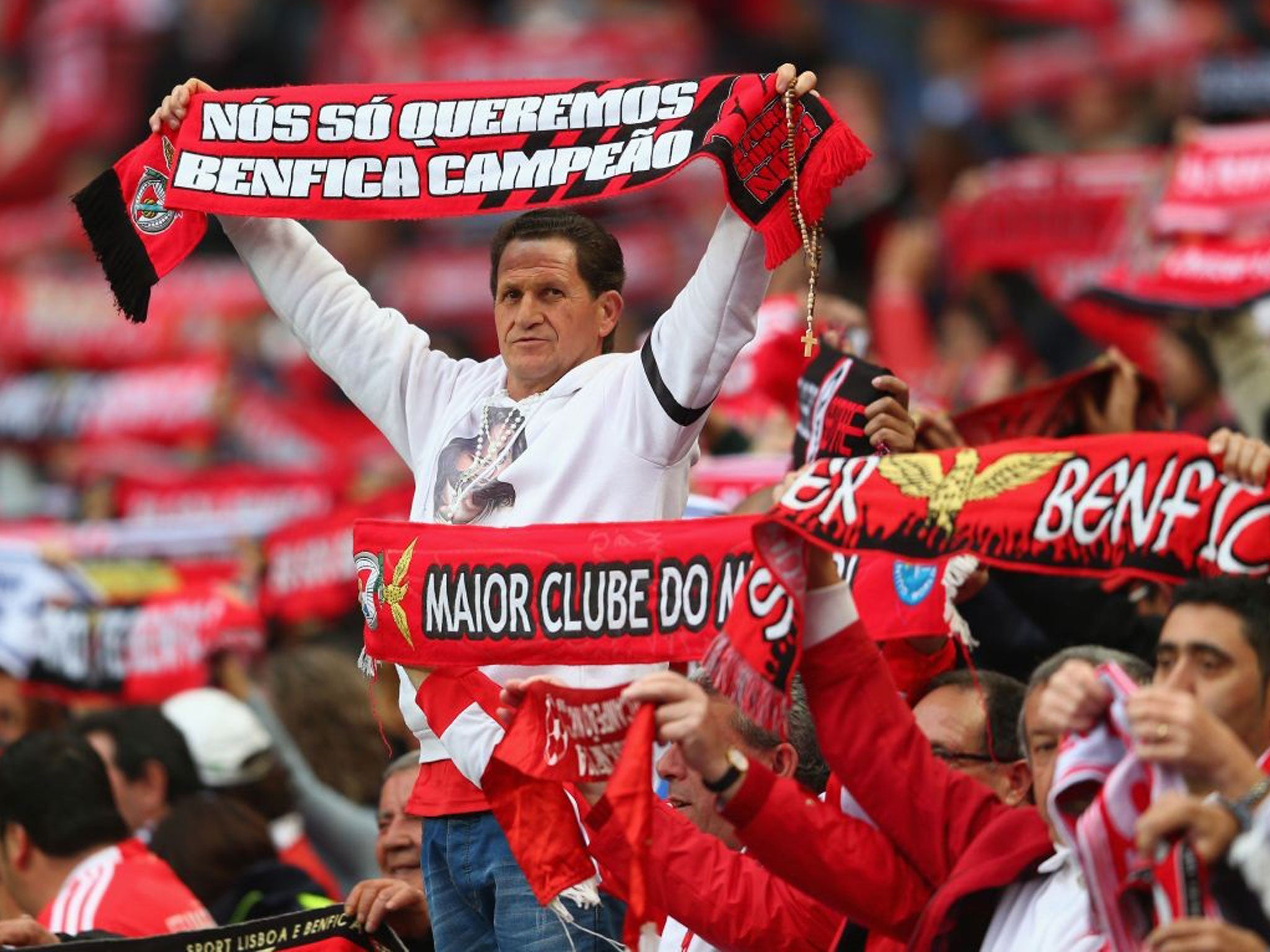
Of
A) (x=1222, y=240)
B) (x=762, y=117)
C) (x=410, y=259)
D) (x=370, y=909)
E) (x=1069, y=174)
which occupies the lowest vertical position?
(x=370, y=909)

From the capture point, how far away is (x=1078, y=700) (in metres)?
3.80

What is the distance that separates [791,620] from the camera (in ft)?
14.3

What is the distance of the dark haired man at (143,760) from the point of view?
686 cm

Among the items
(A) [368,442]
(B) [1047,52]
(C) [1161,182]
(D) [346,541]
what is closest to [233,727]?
(D) [346,541]

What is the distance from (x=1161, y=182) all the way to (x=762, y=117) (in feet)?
13.3

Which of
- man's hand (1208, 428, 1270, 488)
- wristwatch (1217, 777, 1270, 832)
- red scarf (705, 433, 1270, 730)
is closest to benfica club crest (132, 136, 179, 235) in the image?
red scarf (705, 433, 1270, 730)

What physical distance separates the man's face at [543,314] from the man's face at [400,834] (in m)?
1.16

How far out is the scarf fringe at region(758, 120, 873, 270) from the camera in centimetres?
467

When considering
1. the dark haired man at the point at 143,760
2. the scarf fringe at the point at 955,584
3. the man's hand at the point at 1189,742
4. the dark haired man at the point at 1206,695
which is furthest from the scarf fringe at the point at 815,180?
the dark haired man at the point at 143,760

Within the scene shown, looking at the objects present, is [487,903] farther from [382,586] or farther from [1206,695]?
[1206,695]

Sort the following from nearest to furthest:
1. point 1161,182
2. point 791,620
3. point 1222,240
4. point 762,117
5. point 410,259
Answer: point 791,620, point 762,117, point 1222,240, point 1161,182, point 410,259

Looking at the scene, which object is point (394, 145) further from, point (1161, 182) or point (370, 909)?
point (1161, 182)

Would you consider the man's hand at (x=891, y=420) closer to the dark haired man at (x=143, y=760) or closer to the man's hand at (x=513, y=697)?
the man's hand at (x=513, y=697)

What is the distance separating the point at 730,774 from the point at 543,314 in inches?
42.3
